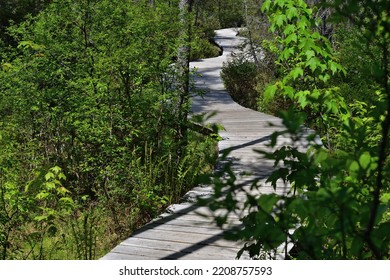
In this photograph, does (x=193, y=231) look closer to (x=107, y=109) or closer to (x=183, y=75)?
(x=107, y=109)

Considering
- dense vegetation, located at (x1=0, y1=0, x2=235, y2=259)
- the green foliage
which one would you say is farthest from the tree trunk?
the green foliage

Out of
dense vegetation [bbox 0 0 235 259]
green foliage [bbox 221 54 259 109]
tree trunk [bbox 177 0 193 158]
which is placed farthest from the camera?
green foliage [bbox 221 54 259 109]

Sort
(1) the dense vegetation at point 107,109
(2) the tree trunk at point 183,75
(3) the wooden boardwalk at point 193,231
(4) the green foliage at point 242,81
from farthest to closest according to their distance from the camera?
(4) the green foliage at point 242,81 → (2) the tree trunk at point 183,75 → (1) the dense vegetation at point 107,109 → (3) the wooden boardwalk at point 193,231

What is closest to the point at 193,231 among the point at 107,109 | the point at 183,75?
the point at 107,109

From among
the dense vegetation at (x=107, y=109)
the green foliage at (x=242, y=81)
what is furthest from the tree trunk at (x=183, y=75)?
the green foliage at (x=242, y=81)

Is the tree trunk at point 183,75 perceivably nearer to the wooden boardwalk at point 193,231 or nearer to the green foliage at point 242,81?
the wooden boardwalk at point 193,231

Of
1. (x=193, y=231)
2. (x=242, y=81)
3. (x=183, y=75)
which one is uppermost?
(x=183, y=75)

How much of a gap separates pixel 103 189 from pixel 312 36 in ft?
10.1

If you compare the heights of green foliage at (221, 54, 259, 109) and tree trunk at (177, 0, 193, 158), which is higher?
tree trunk at (177, 0, 193, 158)

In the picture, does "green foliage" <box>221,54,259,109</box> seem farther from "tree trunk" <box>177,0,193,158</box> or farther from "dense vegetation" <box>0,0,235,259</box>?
"dense vegetation" <box>0,0,235,259</box>

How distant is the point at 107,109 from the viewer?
5859 mm

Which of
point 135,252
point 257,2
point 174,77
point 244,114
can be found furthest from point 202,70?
point 135,252

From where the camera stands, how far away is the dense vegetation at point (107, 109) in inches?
221

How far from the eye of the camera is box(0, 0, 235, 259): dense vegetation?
561 centimetres
